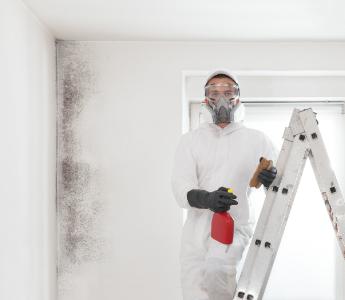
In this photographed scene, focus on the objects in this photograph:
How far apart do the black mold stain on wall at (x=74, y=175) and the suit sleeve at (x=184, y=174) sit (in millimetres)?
1270

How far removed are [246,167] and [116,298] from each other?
1.66 metres

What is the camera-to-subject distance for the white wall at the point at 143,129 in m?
3.97

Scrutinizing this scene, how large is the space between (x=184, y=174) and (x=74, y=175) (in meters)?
1.40

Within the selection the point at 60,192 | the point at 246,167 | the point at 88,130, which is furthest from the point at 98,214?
the point at 246,167

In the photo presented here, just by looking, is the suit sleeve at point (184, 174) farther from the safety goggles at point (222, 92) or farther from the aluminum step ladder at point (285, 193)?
the aluminum step ladder at point (285, 193)

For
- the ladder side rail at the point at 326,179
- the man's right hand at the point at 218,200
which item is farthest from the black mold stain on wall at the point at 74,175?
the ladder side rail at the point at 326,179

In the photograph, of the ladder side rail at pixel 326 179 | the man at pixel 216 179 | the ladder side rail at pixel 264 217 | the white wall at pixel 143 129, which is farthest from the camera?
the white wall at pixel 143 129

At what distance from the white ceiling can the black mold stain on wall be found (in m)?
0.23

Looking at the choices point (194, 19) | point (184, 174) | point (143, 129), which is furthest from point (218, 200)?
point (143, 129)

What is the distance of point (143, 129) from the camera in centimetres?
400

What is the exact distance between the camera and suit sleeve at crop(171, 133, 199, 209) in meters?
2.74

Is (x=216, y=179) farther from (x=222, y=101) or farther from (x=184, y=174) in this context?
(x=222, y=101)

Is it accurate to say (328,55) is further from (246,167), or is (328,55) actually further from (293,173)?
(293,173)

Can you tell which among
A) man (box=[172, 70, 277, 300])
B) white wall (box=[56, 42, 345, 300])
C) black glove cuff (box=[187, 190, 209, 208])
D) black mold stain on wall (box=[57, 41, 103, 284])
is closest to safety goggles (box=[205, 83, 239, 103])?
man (box=[172, 70, 277, 300])
